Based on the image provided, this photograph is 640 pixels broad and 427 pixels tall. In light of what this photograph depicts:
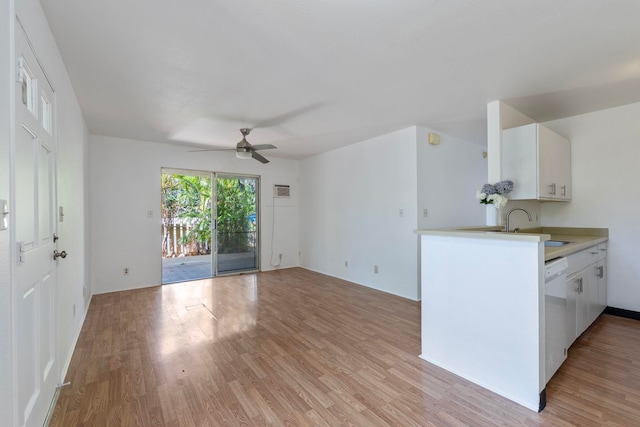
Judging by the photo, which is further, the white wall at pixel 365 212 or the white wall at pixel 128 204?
the white wall at pixel 128 204

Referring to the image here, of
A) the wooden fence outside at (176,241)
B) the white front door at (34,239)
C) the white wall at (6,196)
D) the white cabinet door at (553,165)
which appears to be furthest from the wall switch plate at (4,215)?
the wooden fence outside at (176,241)

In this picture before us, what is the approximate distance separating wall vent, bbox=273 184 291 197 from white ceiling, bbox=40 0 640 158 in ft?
8.15

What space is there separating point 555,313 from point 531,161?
1.59 m

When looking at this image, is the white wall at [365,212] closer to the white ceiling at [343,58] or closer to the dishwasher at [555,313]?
the white ceiling at [343,58]

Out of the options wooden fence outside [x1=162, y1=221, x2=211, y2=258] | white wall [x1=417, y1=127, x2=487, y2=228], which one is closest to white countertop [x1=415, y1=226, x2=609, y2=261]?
white wall [x1=417, y1=127, x2=487, y2=228]

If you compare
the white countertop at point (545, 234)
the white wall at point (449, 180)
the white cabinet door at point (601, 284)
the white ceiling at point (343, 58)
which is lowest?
the white cabinet door at point (601, 284)

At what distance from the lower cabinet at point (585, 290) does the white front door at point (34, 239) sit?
3.52m

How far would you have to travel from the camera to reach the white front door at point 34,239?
4.41 feet

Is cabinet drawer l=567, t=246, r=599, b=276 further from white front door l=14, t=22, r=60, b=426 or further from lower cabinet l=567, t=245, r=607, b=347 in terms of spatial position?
white front door l=14, t=22, r=60, b=426

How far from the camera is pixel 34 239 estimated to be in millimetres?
1562

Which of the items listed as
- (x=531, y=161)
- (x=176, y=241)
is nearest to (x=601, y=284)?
(x=531, y=161)

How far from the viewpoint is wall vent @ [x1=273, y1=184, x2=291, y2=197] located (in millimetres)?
6059

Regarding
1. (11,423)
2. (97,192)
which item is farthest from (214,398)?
(97,192)

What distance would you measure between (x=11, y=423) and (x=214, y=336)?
169 centimetres
